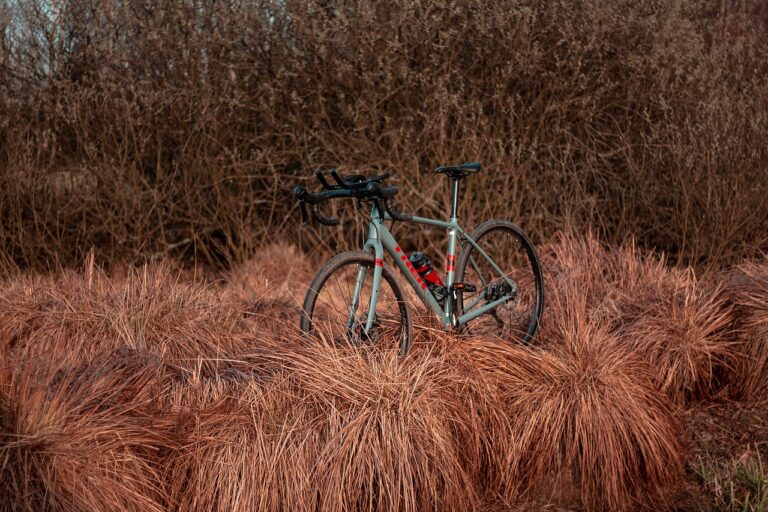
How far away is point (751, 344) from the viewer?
16.7ft

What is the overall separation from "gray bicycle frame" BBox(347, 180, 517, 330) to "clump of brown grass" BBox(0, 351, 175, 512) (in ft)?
3.06

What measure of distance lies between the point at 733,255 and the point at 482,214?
5.97ft

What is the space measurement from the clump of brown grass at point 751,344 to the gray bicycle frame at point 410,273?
3.95 feet

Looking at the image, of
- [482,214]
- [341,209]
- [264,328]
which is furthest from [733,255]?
[264,328]

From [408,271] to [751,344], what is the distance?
6.34 ft

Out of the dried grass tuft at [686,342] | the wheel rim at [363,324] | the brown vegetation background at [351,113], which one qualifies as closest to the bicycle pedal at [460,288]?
the wheel rim at [363,324]

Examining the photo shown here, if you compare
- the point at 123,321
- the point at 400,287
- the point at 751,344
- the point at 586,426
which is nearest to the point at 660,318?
the point at 751,344

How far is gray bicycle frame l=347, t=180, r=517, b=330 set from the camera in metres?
4.11

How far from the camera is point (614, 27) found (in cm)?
748

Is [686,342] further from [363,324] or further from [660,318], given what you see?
[363,324]

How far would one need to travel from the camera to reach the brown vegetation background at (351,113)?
7.10 m

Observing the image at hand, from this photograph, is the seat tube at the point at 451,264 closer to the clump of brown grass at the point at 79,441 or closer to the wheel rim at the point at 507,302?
the wheel rim at the point at 507,302

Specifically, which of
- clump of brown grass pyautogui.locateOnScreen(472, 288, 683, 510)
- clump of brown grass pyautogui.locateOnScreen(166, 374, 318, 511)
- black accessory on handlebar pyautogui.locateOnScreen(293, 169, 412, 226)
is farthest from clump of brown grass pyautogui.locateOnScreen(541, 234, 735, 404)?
clump of brown grass pyautogui.locateOnScreen(166, 374, 318, 511)

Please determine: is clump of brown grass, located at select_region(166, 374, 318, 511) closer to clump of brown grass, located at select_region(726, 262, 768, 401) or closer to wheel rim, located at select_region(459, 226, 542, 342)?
wheel rim, located at select_region(459, 226, 542, 342)
